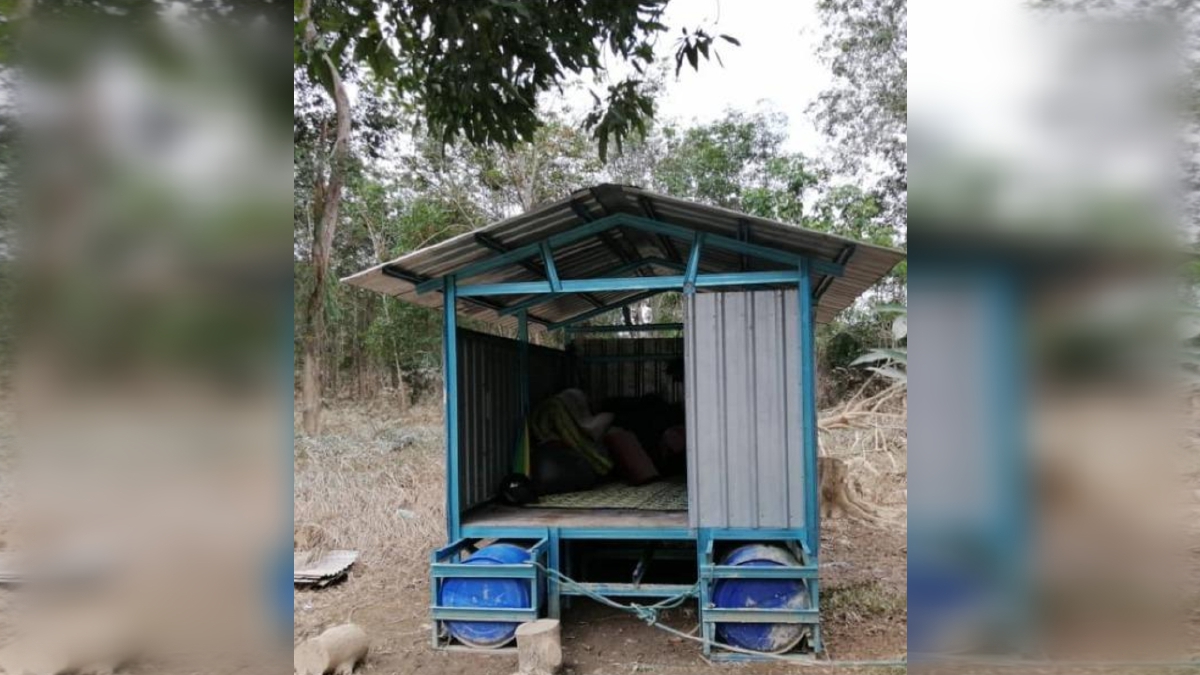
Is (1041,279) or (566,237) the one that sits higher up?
(566,237)

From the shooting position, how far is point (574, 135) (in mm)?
14391

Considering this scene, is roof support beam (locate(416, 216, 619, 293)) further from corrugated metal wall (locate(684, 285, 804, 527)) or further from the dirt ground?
the dirt ground

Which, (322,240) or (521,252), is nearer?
(521,252)

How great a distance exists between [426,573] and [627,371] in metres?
3.20

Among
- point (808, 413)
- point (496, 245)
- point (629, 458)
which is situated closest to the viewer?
point (808, 413)

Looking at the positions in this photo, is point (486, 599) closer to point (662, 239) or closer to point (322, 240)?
point (662, 239)

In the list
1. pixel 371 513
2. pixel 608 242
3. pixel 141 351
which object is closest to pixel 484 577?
pixel 608 242

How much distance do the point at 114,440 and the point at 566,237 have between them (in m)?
4.84

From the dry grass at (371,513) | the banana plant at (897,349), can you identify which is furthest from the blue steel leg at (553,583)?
the banana plant at (897,349)

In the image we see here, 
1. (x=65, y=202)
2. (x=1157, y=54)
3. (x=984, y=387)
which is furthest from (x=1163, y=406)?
(x=65, y=202)

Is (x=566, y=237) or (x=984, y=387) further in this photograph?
(x=566, y=237)

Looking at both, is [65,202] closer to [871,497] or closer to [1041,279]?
[1041,279]

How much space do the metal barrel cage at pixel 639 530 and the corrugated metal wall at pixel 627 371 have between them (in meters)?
3.39

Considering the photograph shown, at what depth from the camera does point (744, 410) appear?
512cm
